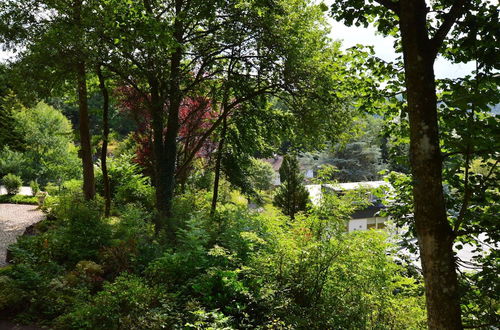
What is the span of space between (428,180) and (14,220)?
43.4ft

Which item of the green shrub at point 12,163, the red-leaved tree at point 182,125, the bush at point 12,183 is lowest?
Answer: the bush at point 12,183

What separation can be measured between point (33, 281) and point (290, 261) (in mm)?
3951

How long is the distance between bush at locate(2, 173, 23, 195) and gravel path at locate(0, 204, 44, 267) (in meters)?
1.75

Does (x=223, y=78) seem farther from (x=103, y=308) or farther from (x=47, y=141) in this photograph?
(x=47, y=141)

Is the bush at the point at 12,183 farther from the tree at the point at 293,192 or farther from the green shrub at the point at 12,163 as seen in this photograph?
the tree at the point at 293,192

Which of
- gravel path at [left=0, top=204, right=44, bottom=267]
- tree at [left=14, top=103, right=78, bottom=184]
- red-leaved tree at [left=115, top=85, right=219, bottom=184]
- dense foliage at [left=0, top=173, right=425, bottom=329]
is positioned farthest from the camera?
tree at [left=14, top=103, right=78, bottom=184]

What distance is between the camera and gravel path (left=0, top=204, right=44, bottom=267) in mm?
9797

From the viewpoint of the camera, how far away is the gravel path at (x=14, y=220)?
9797 millimetres

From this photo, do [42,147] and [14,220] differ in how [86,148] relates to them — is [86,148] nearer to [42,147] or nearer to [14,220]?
[14,220]

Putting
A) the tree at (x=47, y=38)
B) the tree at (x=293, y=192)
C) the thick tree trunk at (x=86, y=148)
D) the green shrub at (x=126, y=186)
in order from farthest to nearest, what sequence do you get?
the tree at (x=293, y=192) < the green shrub at (x=126, y=186) < the thick tree trunk at (x=86, y=148) < the tree at (x=47, y=38)

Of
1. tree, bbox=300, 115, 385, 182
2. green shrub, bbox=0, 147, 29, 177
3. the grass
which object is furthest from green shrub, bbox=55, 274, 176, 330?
tree, bbox=300, 115, 385, 182

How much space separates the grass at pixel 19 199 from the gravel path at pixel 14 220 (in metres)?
0.46

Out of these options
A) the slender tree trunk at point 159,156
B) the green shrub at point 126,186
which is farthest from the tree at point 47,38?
the green shrub at point 126,186

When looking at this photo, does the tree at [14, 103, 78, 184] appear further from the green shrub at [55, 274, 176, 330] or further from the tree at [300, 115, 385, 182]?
the tree at [300, 115, 385, 182]
